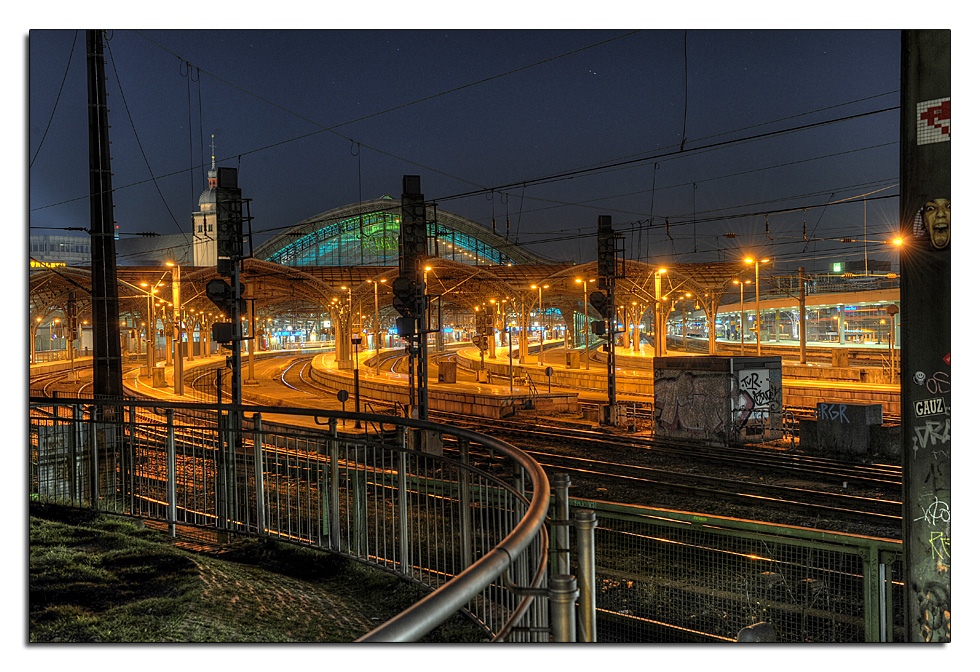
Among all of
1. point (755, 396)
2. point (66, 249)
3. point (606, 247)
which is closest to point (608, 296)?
point (606, 247)

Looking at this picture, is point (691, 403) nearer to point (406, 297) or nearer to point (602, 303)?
point (602, 303)

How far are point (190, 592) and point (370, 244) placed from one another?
220 ft

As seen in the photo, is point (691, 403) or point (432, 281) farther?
point (432, 281)

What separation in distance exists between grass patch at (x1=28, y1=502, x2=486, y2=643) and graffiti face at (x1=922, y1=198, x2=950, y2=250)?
4082 mm

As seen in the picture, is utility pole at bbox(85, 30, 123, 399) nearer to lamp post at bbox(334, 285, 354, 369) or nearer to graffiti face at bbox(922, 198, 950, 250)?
graffiti face at bbox(922, 198, 950, 250)

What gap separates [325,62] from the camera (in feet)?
24.2

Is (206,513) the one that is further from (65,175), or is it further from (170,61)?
(65,175)

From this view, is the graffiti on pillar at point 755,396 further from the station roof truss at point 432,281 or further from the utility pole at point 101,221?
the station roof truss at point 432,281

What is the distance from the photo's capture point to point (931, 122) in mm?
5172

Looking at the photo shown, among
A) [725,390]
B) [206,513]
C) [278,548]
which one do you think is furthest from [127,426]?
[725,390]

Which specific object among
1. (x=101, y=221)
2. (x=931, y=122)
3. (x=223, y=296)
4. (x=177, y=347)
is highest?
(x=101, y=221)

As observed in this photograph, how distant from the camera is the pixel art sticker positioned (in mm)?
5164

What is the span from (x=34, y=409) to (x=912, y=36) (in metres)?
9.13

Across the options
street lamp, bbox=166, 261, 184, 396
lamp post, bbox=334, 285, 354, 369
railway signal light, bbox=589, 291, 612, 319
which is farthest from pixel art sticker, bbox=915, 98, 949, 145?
lamp post, bbox=334, 285, 354, 369
